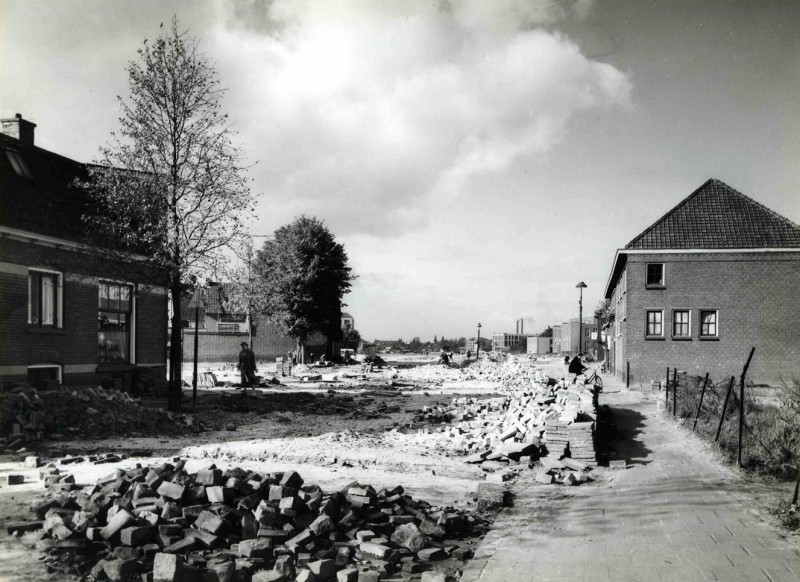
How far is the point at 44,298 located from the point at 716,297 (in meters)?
26.4

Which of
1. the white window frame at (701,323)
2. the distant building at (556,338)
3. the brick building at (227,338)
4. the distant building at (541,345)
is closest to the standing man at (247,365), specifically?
the white window frame at (701,323)

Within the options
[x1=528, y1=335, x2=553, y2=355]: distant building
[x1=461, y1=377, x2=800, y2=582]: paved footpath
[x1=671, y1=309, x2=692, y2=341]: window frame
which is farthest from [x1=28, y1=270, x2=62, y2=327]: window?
[x1=528, y1=335, x2=553, y2=355]: distant building

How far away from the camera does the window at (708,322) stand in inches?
1077

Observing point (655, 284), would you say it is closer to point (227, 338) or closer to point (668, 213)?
point (668, 213)

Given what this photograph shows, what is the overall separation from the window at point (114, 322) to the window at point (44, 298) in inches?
58.8

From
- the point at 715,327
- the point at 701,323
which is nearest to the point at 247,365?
the point at 701,323

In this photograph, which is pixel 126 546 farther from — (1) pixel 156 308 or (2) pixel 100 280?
(1) pixel 156 308

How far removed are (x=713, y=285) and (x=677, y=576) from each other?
25.3 m

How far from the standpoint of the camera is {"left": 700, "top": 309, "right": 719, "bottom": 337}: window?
27344 mm

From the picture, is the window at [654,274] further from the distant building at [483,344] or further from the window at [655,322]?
the distant building at [483,344]

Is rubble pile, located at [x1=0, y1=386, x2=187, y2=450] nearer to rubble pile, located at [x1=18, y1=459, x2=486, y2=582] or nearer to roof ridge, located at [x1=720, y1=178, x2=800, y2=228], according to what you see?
rubble pile, located at [x1=18, y1=459, x2=486, y2=582]

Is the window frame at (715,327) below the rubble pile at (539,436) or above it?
above

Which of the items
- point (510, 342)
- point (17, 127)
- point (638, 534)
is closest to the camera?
point (638, 534)

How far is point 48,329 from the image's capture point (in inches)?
612
